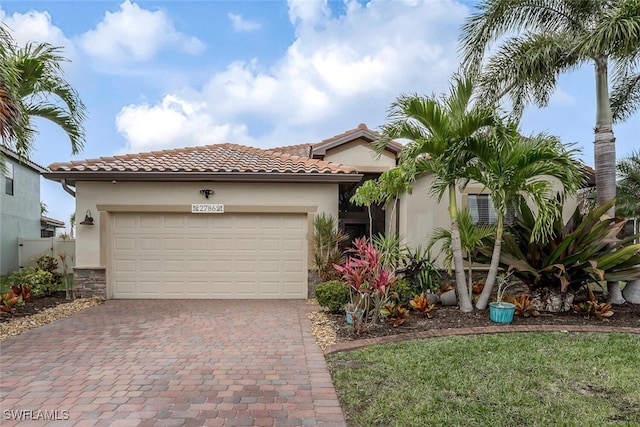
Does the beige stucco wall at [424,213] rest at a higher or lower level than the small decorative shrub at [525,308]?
higher

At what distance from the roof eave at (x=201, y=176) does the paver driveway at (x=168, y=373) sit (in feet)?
11.7

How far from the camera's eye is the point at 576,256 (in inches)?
284

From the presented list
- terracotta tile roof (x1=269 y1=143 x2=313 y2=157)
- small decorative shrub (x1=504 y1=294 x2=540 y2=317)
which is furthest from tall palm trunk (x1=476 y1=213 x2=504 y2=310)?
terracotta tile roof (x1=269 y1=143 x2=313 y2=157)

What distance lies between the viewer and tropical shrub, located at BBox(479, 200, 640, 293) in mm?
7188

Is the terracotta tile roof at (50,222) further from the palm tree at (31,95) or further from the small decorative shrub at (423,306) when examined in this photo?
the small decorative shrub at (423,306)

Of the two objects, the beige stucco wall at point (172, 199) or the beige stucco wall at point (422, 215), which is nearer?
the beige stucco wall at point (172, 199)

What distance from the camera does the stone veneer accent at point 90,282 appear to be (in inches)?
374

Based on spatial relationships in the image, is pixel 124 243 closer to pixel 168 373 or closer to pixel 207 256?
pixel 207 256

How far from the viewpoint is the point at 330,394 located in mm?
4059

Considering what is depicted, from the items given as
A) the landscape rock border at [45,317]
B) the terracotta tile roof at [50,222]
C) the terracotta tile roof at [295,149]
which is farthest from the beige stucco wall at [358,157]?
the terracotta tile roof at [50,222]

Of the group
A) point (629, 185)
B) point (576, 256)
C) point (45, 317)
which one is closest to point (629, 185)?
point (629, 185)

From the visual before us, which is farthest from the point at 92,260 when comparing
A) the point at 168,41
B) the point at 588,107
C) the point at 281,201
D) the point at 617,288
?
the point at 588,107

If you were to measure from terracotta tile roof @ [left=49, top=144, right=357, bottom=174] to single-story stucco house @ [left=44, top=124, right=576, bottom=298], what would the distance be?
51mm

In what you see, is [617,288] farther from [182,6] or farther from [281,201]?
[182,6]
